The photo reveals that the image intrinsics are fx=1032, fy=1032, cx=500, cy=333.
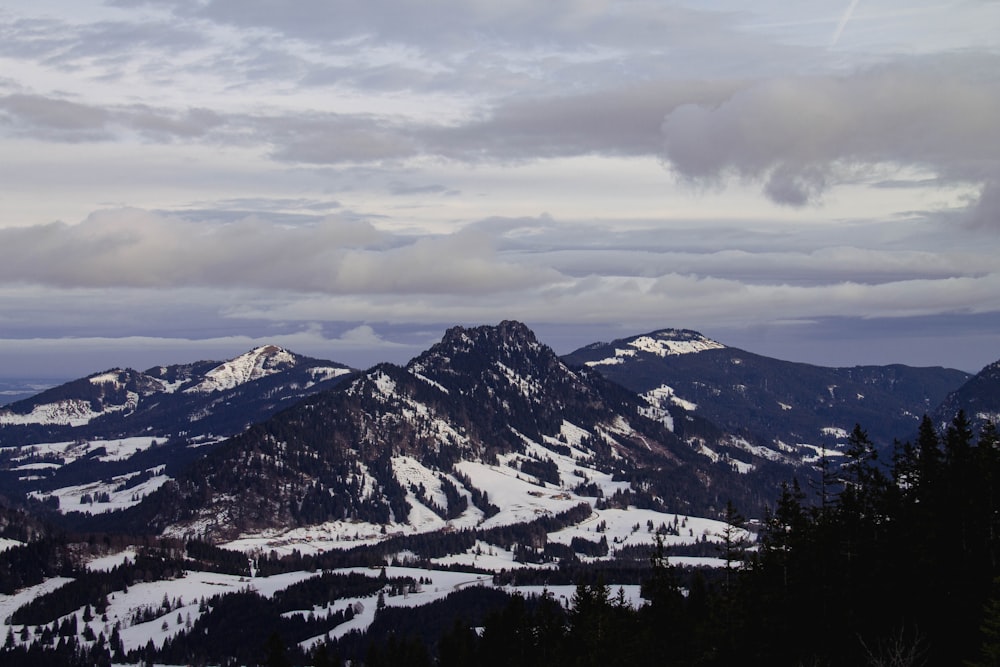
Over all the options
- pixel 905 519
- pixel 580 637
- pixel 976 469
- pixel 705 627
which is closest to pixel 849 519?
pixel 905 519

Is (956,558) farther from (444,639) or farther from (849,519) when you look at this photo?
(444,639)

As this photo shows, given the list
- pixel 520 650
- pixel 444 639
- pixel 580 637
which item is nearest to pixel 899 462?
pixel 580 637

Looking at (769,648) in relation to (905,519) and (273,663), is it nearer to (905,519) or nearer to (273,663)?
(905,519)

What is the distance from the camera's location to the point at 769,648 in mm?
125000

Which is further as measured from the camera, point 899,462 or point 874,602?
point 899,462

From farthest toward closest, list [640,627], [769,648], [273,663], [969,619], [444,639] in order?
[444,639]
[273,663]
[640,627]
[769,648]
[969,619]

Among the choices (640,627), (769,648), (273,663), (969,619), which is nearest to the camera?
(969,619)

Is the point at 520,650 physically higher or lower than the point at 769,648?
lower

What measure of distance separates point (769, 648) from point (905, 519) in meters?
29.4

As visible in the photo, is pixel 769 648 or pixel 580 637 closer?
pixel 769 648

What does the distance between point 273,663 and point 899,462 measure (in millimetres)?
101519

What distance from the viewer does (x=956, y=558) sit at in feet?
411

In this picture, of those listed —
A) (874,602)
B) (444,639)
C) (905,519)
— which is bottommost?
(444,639)

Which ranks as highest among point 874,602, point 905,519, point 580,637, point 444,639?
point 905,519
